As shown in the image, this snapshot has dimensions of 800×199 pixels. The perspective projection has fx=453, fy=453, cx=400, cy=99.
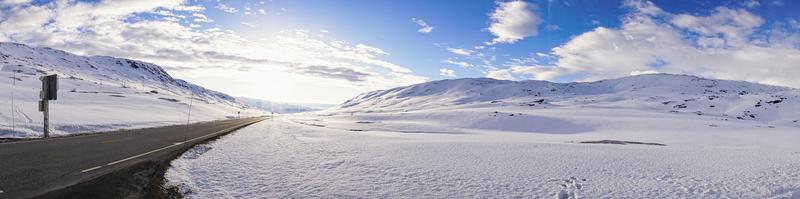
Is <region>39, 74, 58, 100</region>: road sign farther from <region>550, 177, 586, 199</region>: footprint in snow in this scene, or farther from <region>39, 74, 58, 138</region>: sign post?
<region>550, 177, 586, 199</region>: footprint in snow

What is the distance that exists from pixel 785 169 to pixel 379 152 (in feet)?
53.1

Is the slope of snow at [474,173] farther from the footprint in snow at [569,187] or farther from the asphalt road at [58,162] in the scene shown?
the asphalt road at [58,162]

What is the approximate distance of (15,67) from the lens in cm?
18812

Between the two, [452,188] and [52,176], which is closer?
[52,176]

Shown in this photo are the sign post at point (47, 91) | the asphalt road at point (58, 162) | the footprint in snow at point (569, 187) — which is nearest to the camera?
the asphalt road at point (58, 162)

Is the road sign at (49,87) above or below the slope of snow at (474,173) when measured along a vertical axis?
above

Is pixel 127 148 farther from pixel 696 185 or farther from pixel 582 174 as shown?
pixel 696 185

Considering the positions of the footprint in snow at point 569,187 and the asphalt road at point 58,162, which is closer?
the asphalt road at point 58,162

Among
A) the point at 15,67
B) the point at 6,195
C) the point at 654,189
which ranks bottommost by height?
the point at 654,189

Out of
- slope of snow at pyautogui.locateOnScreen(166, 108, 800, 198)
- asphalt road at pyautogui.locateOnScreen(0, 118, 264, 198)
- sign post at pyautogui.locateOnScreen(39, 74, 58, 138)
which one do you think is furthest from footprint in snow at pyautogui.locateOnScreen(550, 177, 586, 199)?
sign post at pyautogui.locateOnScreen(39, 74, 58, 138)

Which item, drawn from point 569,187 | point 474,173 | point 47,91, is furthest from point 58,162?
point 47,91

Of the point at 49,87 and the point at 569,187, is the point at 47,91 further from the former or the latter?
Answer: the point at 569,187

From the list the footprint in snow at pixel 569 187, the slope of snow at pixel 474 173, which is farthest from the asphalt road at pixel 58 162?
the footprint in snow at pixel 569 187

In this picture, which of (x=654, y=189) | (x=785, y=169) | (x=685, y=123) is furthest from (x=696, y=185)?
(x=685, y=123)
